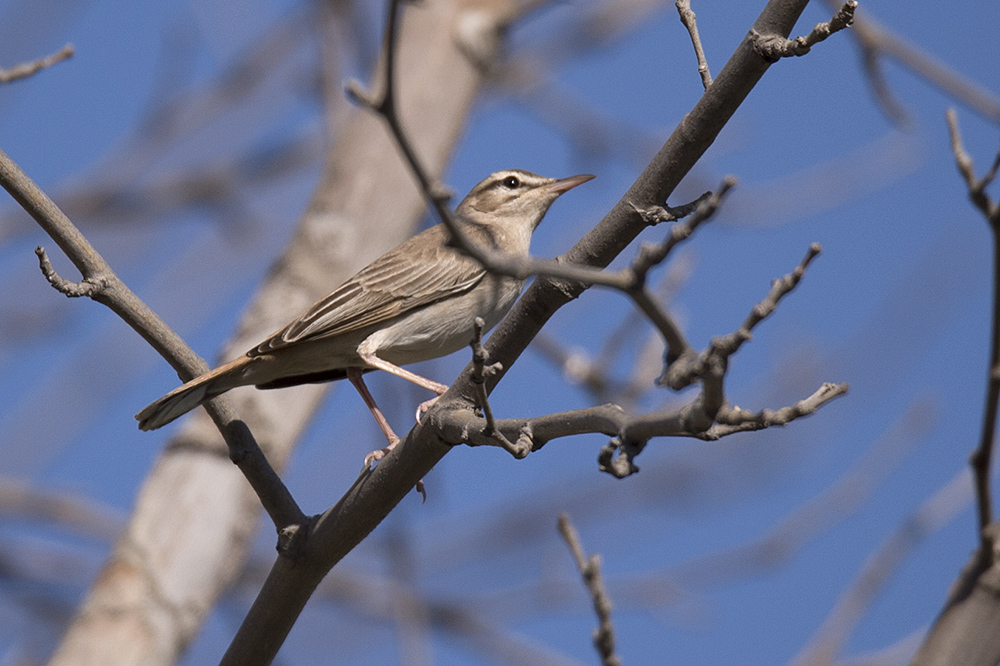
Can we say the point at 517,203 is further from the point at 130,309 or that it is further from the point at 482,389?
the point at 482,389

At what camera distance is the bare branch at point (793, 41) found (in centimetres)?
318

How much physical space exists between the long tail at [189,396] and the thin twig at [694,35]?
8.24ft

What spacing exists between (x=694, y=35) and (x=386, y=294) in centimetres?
266

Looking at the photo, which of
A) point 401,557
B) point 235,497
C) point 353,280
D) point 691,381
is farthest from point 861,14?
point 691,381

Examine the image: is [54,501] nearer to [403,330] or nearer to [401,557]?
[401,557]

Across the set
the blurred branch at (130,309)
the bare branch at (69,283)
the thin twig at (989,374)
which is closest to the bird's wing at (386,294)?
the blurred branch at (130,309)

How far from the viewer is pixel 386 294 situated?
597cm

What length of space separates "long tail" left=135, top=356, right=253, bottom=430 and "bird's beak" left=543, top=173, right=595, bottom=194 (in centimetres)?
259

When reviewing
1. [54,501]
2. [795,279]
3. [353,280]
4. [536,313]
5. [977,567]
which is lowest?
[977,567]

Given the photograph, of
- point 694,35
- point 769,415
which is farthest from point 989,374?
point 694,35

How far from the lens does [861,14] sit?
27.1ft

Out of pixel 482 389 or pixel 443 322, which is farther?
pixel 443 322

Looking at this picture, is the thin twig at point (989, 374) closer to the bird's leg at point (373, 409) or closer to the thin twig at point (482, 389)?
the thin twig at point (482, 389)

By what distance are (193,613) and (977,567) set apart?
5035 mm
